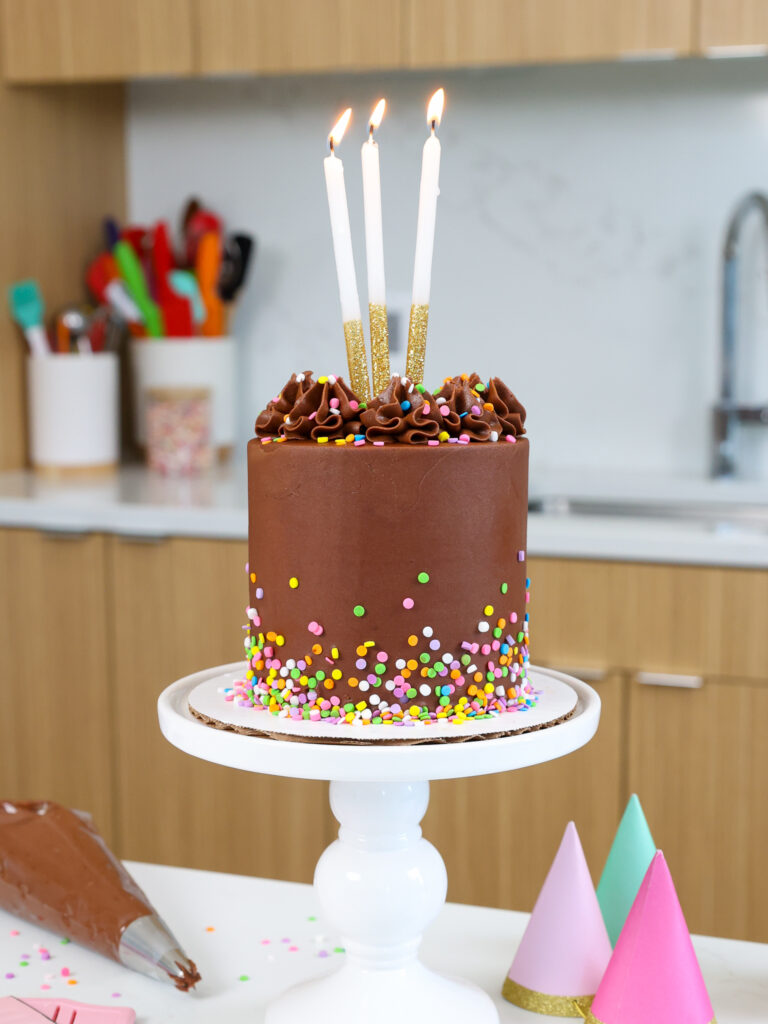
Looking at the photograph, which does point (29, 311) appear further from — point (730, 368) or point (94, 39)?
point (730, 368)

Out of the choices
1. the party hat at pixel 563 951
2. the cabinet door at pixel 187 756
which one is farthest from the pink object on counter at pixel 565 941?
the cabinet door at pixel 187 756

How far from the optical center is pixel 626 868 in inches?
35.4

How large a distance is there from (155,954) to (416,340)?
17.9 inches

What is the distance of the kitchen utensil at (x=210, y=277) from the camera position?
2.52m

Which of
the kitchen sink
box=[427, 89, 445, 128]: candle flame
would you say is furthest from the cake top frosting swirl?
the kitchen sink

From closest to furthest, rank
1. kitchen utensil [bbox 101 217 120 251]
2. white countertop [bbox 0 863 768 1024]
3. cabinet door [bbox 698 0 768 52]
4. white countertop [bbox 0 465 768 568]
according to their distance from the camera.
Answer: white countertop [bbox 0 863 768 1024]
white countertop [bbox 0 465 768 568]
cabinet door [bbox 698 0 768 52]
kitchen utensil [bbox 101 217 120 251]

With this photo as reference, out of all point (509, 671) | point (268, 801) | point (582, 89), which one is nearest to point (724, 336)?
point (582, 89)

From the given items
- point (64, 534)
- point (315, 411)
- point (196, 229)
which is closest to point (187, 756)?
point (64, 534)

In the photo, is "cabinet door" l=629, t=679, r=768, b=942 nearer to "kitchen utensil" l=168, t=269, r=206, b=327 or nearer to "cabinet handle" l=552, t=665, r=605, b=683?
"cabinet handle" l=552, t=665, r=605, b=683

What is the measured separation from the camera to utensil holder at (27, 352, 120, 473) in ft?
8.10

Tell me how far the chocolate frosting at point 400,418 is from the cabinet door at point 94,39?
5.65 ft

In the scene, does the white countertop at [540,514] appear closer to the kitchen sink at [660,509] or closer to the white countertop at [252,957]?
the kitchen sink at [660,509]

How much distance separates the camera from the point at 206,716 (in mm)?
767

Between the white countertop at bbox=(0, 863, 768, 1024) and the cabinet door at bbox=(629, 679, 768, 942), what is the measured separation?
3.11ft
